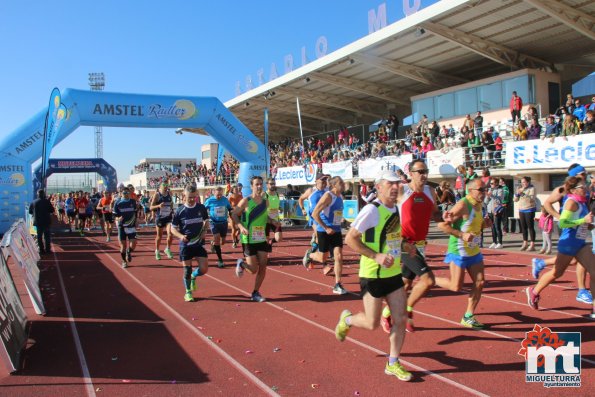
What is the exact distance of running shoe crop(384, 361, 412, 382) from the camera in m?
4.29

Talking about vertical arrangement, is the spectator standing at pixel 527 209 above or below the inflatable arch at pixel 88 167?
below

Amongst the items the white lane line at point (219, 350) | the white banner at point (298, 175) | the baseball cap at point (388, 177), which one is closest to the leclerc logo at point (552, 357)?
the baseball cap at point (388, 177)

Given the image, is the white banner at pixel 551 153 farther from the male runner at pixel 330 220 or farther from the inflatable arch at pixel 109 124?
the inflatable arch at pixel 109 124

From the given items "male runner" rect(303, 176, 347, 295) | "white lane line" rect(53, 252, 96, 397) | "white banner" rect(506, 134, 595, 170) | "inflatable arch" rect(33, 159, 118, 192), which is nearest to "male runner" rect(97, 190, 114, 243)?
"white lane line" rect(53, 252, 96, 397)

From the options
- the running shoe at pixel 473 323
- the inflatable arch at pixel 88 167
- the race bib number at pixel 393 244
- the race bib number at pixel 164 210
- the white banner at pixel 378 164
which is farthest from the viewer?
the inflatable arch at pixel 88 167

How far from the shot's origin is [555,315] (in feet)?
20.6

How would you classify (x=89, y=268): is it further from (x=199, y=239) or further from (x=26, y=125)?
(x=26, y=125)

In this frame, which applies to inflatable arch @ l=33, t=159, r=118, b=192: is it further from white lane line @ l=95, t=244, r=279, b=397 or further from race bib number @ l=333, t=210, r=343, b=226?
race bib number @ l=333, t=210, r=343, b=226

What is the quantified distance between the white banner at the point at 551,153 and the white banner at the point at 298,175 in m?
11.0

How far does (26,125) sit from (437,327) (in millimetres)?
17087

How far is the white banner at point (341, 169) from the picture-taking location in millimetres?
23172

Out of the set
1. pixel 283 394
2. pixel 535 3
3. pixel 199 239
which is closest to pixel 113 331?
pixel 199 239

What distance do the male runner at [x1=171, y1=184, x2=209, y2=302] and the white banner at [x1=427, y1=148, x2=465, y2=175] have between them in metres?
13.2

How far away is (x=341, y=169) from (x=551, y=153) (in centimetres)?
1045
